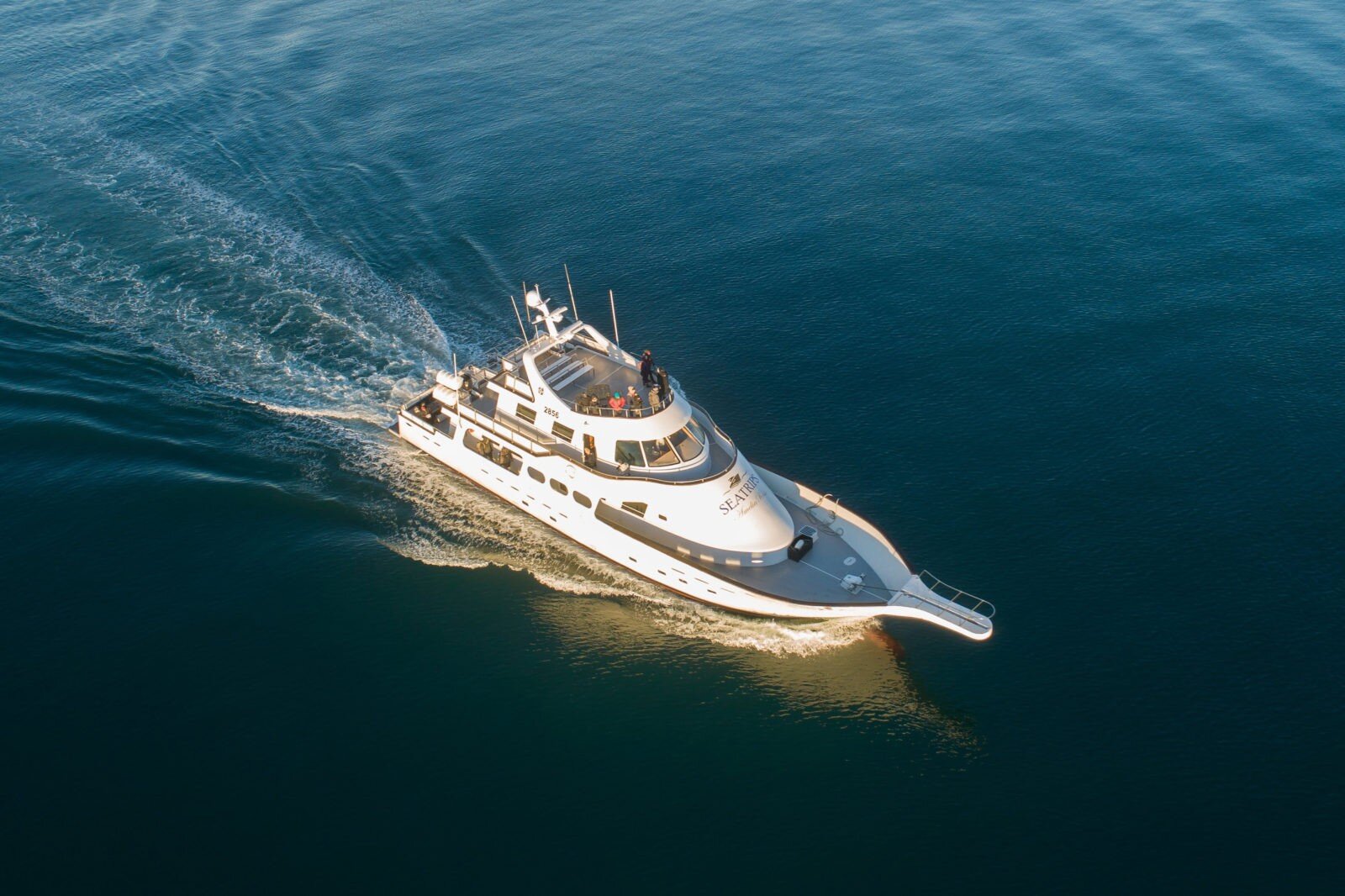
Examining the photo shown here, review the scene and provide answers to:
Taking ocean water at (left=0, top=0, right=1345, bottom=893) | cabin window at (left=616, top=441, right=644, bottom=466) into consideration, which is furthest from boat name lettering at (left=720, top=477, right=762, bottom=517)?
ocean water at (left=0, top=0, right=1345, bottom=893)

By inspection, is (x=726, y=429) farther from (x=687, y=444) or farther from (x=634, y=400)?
(x=634, y=400)

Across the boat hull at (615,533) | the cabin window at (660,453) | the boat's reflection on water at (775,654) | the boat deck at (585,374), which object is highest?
the boat deck at (585,374)

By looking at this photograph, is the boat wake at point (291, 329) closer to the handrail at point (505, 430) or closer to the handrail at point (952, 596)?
the handrail at point (952, 596)

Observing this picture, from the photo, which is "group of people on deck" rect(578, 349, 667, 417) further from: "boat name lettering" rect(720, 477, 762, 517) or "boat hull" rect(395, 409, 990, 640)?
"boat name lettering" rect(720, 477, 762, 517)

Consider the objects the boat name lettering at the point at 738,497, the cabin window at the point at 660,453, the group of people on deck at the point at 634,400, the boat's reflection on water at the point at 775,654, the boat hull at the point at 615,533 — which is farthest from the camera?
the group of people on deck at the point at 634,400

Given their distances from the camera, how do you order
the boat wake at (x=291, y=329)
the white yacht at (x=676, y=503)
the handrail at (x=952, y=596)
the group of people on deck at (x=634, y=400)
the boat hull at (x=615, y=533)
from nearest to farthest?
the handrail at (x=952, y=596)
the boat hull at (x=615, y=533)
the white yacht at (x=676, y=503)
the group of people on deck at (x=634, y=400)
the boat wake at (x=291, y=329)

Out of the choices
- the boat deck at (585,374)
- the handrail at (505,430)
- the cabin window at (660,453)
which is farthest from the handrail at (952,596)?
the handrail at (505,430)

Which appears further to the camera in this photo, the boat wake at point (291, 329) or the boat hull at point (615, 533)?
the boat wake at point (291, 329)
